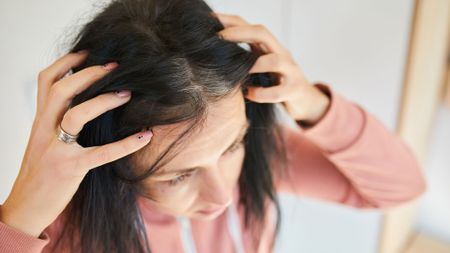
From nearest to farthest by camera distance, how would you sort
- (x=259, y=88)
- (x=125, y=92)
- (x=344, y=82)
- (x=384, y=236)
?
1. (x=125, y=92)
2. (x=259, y=88)
3. (x=344, y=82)
4. (x=384, y=236)

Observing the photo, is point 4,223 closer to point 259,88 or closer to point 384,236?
point 259,88

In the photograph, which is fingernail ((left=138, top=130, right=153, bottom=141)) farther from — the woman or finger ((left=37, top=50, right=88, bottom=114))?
finger ((left=37, top=50, right=88, bottom=114))

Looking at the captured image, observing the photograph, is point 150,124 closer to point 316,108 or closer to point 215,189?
point 215,189

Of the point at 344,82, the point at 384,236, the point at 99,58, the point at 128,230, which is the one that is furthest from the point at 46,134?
the point at 384,236

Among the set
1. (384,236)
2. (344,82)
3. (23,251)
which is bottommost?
(384,236)

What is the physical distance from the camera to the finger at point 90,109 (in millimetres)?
393

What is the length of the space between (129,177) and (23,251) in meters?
0.14

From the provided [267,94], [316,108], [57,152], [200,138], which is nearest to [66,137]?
[57,152]

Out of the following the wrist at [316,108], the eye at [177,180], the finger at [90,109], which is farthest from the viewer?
the wrist at [316,108]

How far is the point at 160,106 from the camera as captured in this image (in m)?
0.42

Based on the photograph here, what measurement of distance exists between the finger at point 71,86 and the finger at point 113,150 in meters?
0.06

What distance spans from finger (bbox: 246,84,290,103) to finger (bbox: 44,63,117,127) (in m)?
0.19

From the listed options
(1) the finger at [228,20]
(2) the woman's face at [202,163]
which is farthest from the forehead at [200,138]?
(1) the finger at [228,20]

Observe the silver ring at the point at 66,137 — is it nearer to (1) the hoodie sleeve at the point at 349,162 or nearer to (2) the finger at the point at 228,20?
(2) the finger at the point at 228,20
